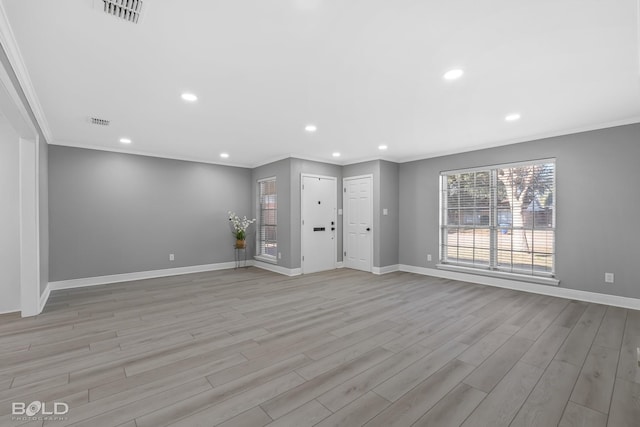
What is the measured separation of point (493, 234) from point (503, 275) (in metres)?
0.71

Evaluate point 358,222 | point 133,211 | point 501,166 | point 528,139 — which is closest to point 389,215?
point 358,222

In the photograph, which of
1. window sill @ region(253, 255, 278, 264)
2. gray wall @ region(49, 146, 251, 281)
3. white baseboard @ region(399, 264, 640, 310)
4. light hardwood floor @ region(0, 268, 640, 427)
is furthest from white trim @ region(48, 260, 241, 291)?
white baseboard @ region(399, 264, 640, 310)

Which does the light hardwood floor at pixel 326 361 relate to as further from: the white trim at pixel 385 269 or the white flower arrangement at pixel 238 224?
the white flower arrangement at pixel 238 224

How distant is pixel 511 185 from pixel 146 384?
5.53 metres

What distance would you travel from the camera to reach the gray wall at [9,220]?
144 inches

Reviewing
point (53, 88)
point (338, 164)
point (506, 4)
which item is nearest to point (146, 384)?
point (53, 88)

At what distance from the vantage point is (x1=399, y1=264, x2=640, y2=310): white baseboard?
12.5 feet

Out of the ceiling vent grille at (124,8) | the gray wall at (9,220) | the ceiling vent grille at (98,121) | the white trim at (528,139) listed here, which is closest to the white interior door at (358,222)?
the white trim at (528,139)

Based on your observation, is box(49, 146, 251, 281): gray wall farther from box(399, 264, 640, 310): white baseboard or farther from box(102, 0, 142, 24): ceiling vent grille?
box(399, 264, 640, 310): white baseboard

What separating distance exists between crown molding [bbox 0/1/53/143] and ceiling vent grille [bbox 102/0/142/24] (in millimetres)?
627

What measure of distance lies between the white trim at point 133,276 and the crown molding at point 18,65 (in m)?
2.71

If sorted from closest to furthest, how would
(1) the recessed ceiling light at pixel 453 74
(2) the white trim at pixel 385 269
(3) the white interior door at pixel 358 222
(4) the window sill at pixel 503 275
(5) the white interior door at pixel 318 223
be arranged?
(1) the recessed ceiling light at pixel 453 74
(4) the window sill at pixel 503 275
(2) the white trim at pixel 385 269
(5) the white interior door at pixel 318 223
(3) the white interior door at pixel 358 222

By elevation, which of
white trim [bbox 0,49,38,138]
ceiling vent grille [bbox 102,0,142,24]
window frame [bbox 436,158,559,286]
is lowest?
window frame [bbox 436,158,559,286]

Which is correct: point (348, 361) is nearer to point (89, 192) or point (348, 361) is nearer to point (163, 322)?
point (163, 322)
